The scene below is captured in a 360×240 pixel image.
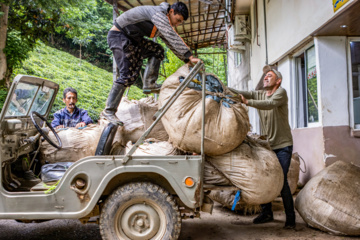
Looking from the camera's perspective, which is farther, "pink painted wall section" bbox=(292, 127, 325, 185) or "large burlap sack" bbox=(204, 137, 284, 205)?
"pink painted wall section" bbox=(292, 127, 325, 185)

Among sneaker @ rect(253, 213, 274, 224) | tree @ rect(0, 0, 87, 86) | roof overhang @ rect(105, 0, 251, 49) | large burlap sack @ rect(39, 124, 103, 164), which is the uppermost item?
roof overhang @ rect(105, 0, 251, 49)

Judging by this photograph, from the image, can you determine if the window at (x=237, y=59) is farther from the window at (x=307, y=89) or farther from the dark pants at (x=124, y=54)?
the dark pants at (x=124, y=54)

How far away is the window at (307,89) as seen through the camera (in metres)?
5.69

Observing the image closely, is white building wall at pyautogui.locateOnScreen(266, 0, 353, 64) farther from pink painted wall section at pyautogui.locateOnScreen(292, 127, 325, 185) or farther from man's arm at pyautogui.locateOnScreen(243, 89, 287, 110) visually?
pink painted wall section at pyautogui.locateOnScreen(292, 127, 325, 185)

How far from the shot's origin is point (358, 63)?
5.36m

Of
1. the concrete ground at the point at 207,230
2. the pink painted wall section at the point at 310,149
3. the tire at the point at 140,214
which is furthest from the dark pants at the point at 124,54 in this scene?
the pink painted wall section at the point at 310,149

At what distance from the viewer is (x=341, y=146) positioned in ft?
16.5

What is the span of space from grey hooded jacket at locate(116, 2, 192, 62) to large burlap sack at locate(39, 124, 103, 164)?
1.30 m

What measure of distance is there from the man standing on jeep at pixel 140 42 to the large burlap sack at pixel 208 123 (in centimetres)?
44

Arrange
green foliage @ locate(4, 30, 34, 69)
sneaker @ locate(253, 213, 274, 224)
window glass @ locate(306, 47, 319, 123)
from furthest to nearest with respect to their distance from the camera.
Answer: green foliage @ locate(4, 30, 34, 69)
window glass @ locate(306, 47, 319, 123)
sneaker @ locate(253, 213, 274, 224)

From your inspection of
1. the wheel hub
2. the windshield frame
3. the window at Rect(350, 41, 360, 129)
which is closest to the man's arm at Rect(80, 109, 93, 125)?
the windshield frame

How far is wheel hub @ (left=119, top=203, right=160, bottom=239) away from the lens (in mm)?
3104

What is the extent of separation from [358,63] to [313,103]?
3.04ft

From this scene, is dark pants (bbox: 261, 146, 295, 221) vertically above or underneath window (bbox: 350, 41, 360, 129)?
underneath
